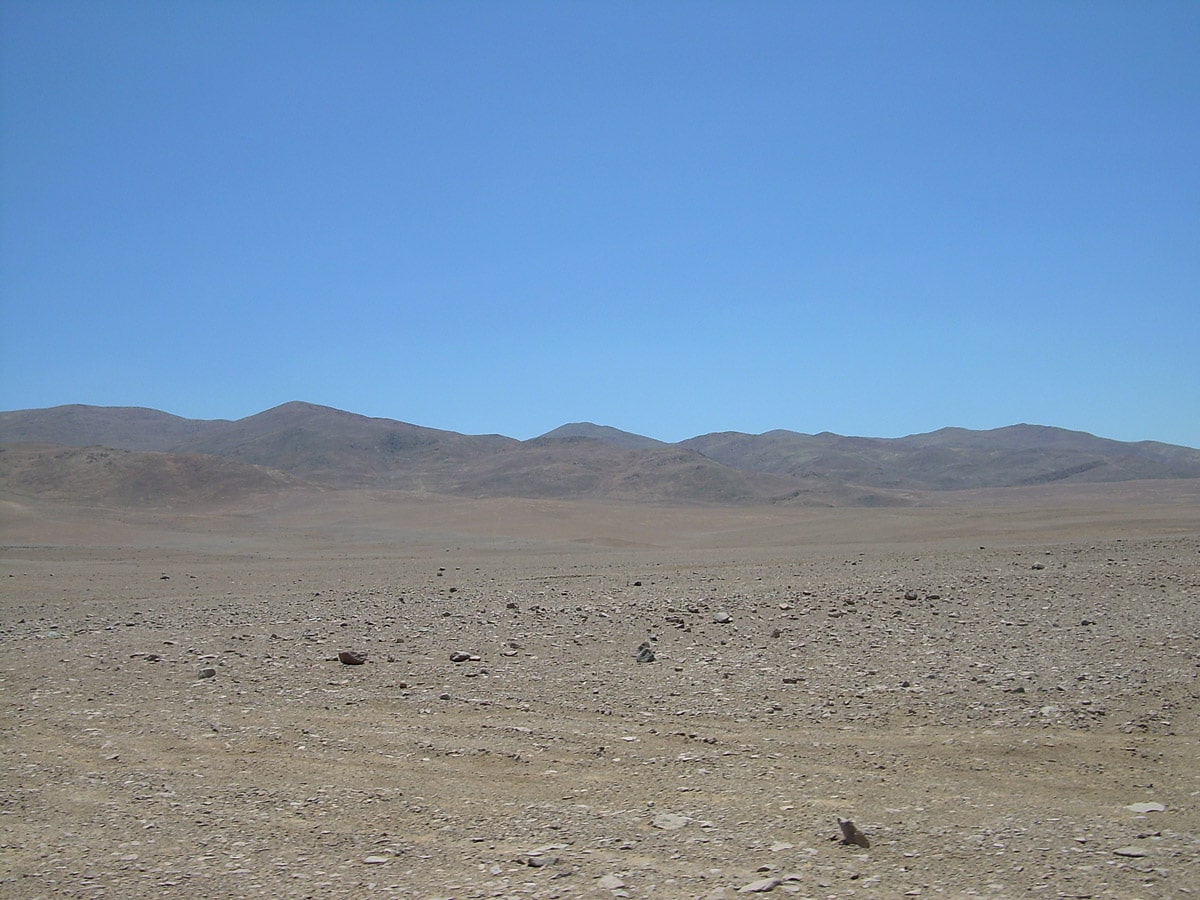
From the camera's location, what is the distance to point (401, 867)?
5496 millimetres

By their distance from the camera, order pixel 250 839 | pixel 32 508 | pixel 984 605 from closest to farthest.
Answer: pixel 250 839
pixel 984 605
pixel 32 508

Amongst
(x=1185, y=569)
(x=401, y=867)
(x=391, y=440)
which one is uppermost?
(x=391, y=440)

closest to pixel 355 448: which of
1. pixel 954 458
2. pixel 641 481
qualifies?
pixel 641 481

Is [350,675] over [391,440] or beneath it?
beneath

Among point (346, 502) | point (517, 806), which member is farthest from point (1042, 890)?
point (346, 502)

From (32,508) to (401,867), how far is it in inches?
1979

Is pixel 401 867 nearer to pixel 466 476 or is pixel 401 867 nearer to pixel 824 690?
pixel 824 690

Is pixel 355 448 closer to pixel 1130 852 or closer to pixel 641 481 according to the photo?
pixel 641 481

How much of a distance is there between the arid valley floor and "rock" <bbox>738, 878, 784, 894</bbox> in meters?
0.02

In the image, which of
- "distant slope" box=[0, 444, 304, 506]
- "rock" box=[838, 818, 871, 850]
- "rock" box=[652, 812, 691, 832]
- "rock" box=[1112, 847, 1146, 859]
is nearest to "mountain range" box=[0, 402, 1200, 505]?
"distant slope" box=[0, 444, 304, 506]

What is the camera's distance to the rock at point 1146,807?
236 inches

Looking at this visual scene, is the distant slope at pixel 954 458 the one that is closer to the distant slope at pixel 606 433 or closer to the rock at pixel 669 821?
the distant slope at pixel 606 433

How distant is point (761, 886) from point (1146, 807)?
2478 mm

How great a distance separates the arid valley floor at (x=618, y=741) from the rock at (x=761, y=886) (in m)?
0.02
